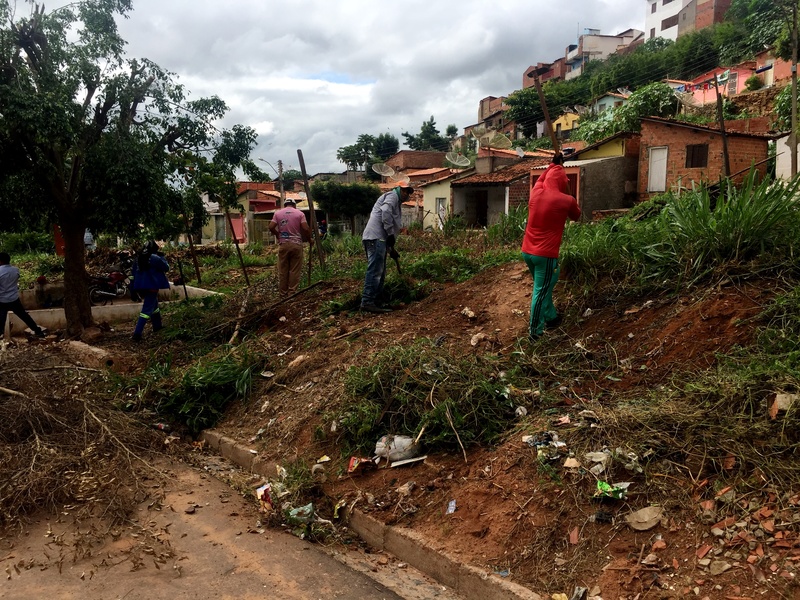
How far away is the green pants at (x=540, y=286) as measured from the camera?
5.05m

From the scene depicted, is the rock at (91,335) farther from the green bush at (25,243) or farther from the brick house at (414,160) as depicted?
the brick house at (414,160)

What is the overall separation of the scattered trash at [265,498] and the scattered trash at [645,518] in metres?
2.17

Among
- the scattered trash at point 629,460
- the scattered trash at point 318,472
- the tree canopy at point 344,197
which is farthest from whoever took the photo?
the tree canopy at point 344,197

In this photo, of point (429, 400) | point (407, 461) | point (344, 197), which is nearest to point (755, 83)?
point (344, 197)

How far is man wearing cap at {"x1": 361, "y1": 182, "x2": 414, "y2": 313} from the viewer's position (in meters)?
6.94

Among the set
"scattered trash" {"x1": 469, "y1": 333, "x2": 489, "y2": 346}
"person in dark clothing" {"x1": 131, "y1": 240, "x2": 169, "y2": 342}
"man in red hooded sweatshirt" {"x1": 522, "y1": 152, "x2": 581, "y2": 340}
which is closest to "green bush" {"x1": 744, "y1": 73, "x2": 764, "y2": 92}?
"man in red hooded sweatshirt" {"x1": 522, "y1": 152, "x2": 581, "y2": 340}

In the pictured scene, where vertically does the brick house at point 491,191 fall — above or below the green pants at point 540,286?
above

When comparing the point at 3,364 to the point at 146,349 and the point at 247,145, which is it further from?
the point at 247,145

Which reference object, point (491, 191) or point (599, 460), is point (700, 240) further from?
point (491, 191)

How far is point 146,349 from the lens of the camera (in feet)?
24.5

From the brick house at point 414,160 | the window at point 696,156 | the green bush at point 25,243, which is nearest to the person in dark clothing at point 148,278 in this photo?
the green bush at point 25,243

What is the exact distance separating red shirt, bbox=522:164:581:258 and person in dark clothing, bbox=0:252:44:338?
25.7 ft

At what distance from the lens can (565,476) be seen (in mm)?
3293

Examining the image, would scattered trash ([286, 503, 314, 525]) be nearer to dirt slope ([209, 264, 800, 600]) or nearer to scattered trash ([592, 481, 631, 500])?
dirt slope ([209, 264, 800, 600])
